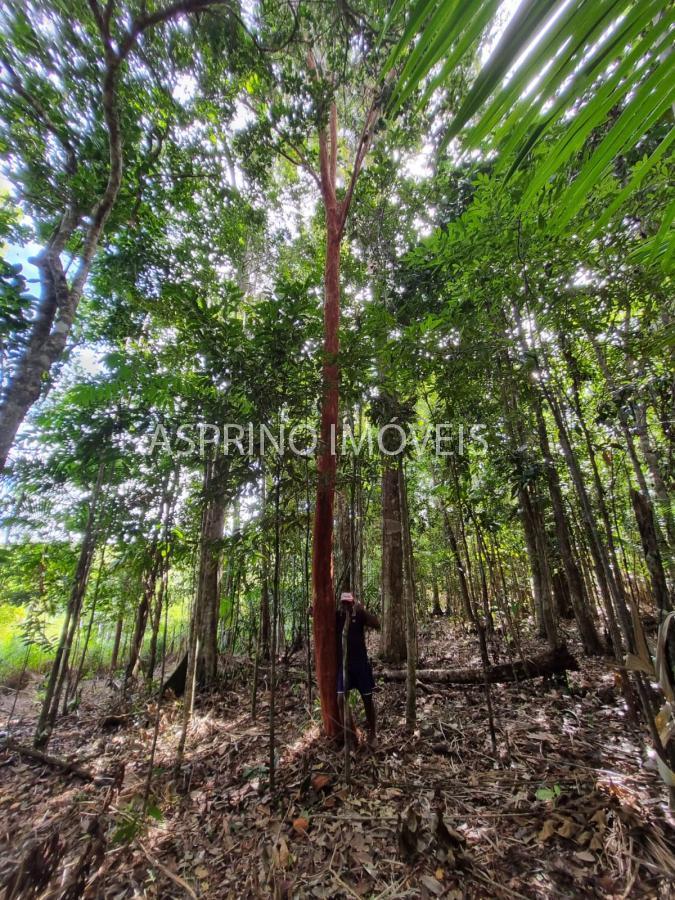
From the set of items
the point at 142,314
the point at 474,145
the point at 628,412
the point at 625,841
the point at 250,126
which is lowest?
the point at 625,841

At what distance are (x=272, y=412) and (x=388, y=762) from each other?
125 inches

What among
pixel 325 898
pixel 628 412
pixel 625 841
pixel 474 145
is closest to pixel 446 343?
pixel 628 412

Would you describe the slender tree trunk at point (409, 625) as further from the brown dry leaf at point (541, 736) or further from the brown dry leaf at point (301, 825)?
the brown dry leaf at point (301, 825)

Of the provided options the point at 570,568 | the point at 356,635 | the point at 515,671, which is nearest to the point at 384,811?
the point at 356,635

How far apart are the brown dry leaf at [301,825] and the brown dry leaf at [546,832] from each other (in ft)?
4.90

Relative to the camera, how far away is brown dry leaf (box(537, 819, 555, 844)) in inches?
83.6

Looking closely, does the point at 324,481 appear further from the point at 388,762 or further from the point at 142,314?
the point at 142,314

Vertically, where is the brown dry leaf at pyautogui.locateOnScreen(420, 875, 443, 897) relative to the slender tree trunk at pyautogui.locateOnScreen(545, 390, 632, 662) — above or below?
below

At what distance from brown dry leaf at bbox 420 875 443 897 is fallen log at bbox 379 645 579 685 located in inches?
92.0

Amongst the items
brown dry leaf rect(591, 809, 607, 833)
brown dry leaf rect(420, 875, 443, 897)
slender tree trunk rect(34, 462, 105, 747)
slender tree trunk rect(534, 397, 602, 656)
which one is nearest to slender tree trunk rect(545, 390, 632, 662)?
brown dry leaf rect(591, 809, 607, 833)

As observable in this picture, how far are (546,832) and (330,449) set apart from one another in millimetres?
2988

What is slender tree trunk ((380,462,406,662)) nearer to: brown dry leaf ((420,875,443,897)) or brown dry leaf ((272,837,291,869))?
brown dry leaf ((272,837,291,869))

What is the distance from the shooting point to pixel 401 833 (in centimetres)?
225

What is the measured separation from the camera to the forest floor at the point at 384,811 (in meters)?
1.99
